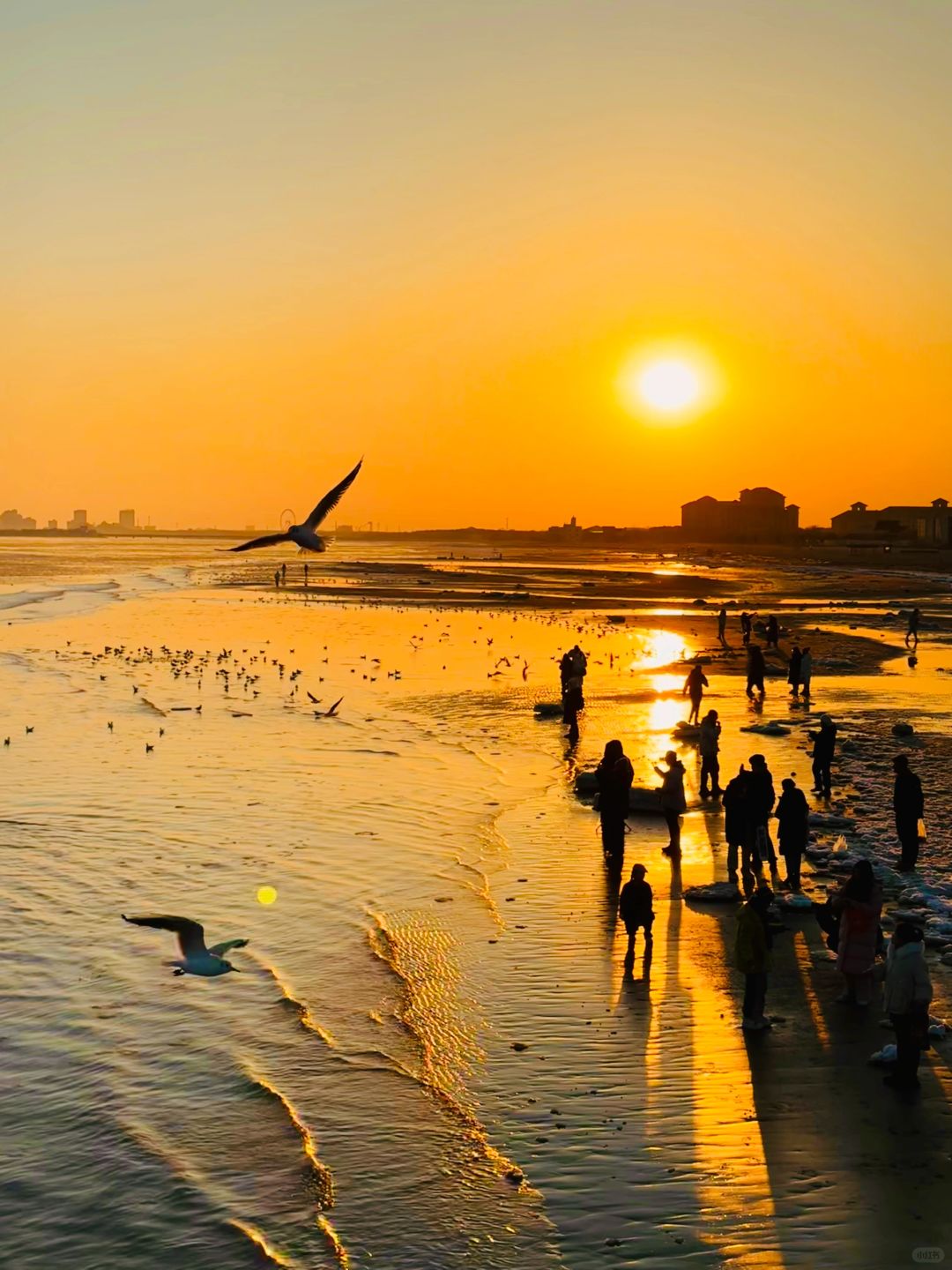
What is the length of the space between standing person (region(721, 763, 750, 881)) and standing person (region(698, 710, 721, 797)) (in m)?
4.62

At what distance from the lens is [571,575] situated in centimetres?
10869

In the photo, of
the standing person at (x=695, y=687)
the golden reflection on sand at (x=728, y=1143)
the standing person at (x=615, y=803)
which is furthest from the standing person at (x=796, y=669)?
the golden reflection on sand at (x=728, y=1143)

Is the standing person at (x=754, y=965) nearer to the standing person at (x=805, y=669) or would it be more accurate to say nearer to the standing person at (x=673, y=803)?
the standing person at (x=673, y=803)

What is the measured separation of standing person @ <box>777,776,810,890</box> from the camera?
50.8ft

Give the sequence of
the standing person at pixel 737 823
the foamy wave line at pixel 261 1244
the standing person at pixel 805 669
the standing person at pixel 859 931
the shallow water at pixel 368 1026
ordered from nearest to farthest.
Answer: the foamy wave line at pixel 261 1244 < the shallow water at pixel 368 1026 < the standing person at pixel 859 931 < the standing person at pixel 737 823 < the standing person at pixel 805 669

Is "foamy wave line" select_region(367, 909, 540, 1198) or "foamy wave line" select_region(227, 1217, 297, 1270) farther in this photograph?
"foamy wave line" select_region(367, 909, 540, 1198)

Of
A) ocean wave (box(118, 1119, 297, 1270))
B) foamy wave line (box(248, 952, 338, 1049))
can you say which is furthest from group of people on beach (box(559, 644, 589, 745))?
ocean wave (box(118, 1119, 297, 1270))

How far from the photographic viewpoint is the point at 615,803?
54.9 ft

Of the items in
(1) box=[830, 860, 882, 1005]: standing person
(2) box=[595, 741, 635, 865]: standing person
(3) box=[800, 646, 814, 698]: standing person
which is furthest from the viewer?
(3) box=[800, 646, 814, 698]: standing person

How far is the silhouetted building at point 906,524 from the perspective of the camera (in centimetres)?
17275

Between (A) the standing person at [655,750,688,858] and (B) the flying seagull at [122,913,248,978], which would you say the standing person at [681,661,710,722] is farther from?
(B) the flying seagull at [122,913,248,978]

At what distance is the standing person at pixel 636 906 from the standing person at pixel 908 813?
4.55 m

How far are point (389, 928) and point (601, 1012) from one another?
3567 millimetres

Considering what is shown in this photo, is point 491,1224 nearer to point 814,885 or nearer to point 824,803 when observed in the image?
point 814,885
